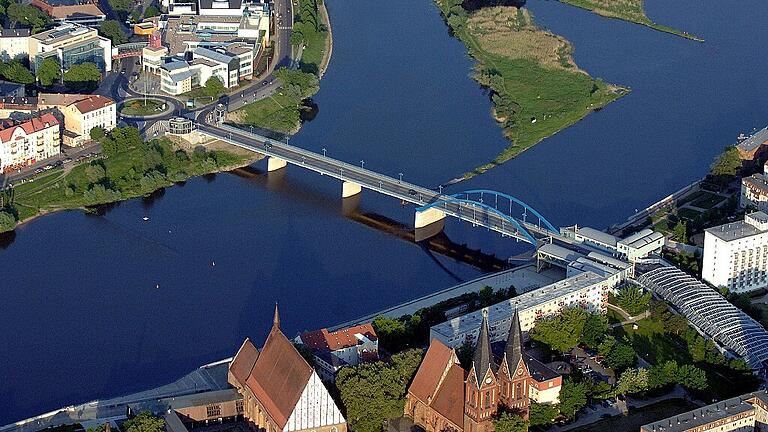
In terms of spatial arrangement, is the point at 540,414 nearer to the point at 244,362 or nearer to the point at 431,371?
the point at 431,371

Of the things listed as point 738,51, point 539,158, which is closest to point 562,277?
point 539,158

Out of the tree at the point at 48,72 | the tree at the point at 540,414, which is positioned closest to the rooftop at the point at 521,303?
the tree at the point at 540,414

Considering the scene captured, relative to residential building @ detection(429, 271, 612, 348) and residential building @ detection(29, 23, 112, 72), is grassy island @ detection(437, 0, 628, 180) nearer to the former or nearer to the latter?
residential building @ detection(429, 271, 612, 348)

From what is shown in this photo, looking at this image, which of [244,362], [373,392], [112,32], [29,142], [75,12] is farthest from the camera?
[75,12]

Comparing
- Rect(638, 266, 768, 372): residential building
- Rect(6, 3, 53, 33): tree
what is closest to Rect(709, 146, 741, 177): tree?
Rect(638, 266, 768, 372): residential building

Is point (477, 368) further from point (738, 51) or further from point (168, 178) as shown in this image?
Answer: point (738, 51)

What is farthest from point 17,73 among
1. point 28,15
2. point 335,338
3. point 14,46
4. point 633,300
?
point 633,300
